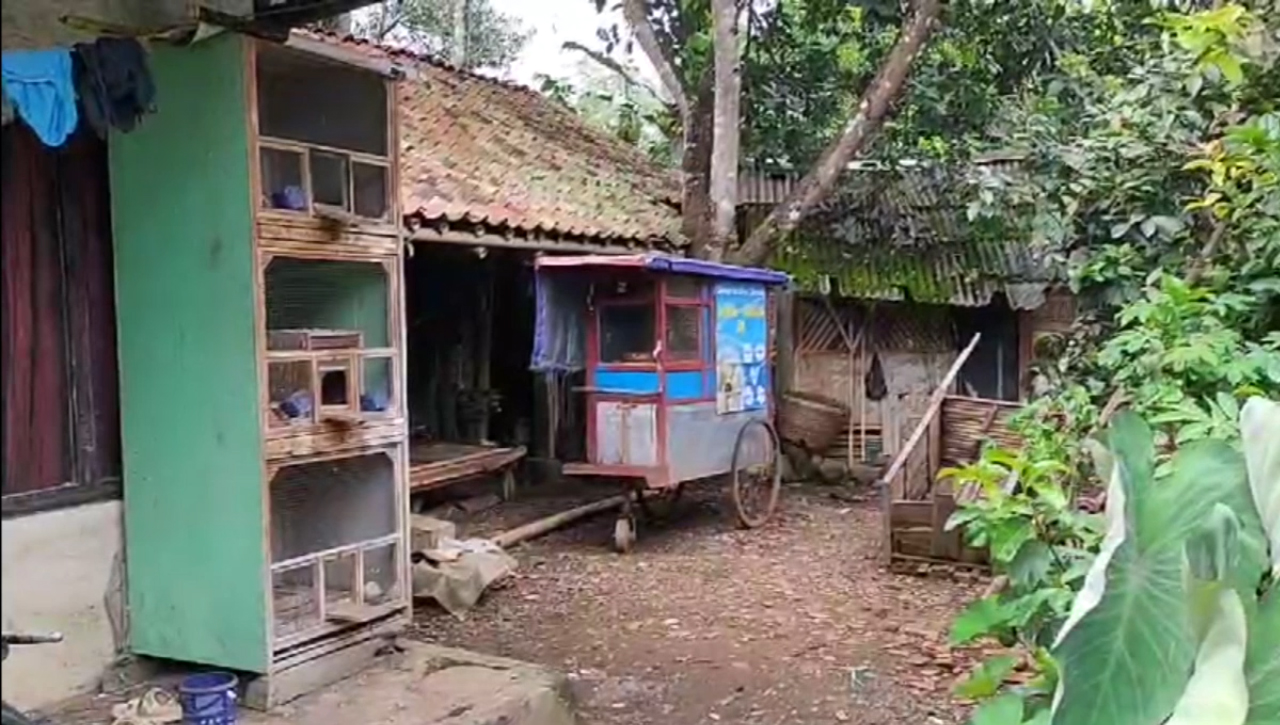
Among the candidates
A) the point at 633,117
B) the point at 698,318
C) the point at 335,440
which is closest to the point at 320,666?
the point at 335,440

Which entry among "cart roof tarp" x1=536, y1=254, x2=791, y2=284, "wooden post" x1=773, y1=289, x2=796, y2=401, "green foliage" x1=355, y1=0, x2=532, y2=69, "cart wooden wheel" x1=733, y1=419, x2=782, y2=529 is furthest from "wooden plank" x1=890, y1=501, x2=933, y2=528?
"green foliage" x1=355, y1=0, x2=532, y2=69

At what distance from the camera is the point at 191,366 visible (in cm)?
442

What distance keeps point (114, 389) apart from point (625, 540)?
408cm

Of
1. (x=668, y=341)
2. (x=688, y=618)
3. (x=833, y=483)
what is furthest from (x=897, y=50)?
(x=688, y=618)

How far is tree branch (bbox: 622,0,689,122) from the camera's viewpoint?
10.1 metres

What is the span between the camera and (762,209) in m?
11.2

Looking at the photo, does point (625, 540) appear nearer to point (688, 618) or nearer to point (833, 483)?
point (688, 618)

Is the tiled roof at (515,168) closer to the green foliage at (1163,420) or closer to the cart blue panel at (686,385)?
the cart blue panel at (686,385)

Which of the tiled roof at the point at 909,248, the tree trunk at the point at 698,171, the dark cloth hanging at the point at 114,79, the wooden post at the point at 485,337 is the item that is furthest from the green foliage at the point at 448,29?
the dark cloth hanging at the point at 114,79

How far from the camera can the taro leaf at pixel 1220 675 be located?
1.55 m

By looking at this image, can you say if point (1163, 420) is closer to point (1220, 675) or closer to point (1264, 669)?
point (1264, 669)

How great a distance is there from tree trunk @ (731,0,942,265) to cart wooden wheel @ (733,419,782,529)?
176 cm

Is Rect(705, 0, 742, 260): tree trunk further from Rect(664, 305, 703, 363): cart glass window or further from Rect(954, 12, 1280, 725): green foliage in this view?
Rect(954, 12, 1280, 725): green foliage

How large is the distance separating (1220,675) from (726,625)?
4763mm
